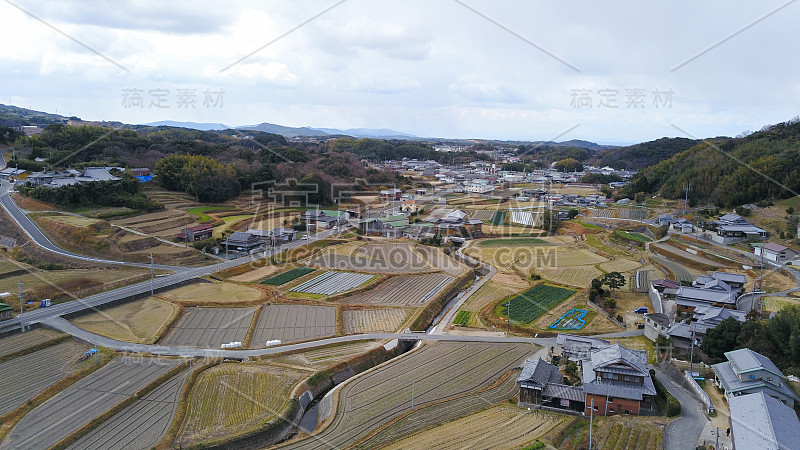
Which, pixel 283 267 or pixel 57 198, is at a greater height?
pixel 57 198

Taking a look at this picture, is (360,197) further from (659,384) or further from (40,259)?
(659,384)

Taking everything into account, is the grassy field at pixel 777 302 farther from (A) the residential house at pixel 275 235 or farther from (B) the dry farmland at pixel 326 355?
(A) the residential house at pixel 275 235

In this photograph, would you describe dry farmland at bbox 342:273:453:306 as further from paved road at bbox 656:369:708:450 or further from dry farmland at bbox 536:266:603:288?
paved road at bbox 656:369:708:450

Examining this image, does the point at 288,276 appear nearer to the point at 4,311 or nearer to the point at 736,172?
the point at 4,311

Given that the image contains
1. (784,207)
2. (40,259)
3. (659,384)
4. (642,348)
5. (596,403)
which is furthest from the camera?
(784,207)

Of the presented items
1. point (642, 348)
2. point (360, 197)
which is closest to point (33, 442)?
point (642, 348)

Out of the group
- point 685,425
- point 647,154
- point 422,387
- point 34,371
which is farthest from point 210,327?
point 647,154
